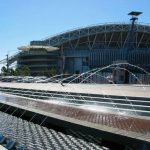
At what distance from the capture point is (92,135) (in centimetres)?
643

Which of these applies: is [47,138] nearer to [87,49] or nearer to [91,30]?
[87,49]

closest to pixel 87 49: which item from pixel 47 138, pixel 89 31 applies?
pixel 89 31

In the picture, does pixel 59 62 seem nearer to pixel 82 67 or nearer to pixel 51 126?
pixel 82 67

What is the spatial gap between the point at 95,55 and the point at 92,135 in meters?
90.7

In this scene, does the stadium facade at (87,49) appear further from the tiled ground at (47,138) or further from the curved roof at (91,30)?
the tiled ground at (47,138)

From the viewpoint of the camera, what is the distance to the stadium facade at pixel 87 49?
318 feet

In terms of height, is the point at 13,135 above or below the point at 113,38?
below

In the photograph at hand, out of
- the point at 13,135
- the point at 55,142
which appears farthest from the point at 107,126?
the point at 13,135

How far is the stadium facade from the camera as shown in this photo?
318ft

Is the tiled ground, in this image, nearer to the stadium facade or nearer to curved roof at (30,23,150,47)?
the stadium facade

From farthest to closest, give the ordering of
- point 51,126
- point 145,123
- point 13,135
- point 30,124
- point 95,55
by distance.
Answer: point 95,55 → point 30,124 → point 51,126 → point 13,135 → point 145,123

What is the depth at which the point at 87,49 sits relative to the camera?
9950cm

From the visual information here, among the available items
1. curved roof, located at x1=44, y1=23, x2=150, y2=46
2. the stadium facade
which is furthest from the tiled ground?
curved roof, located at x1=44, y1=23, x2=150, y2=46

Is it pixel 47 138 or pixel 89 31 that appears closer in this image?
pixel 47 138
